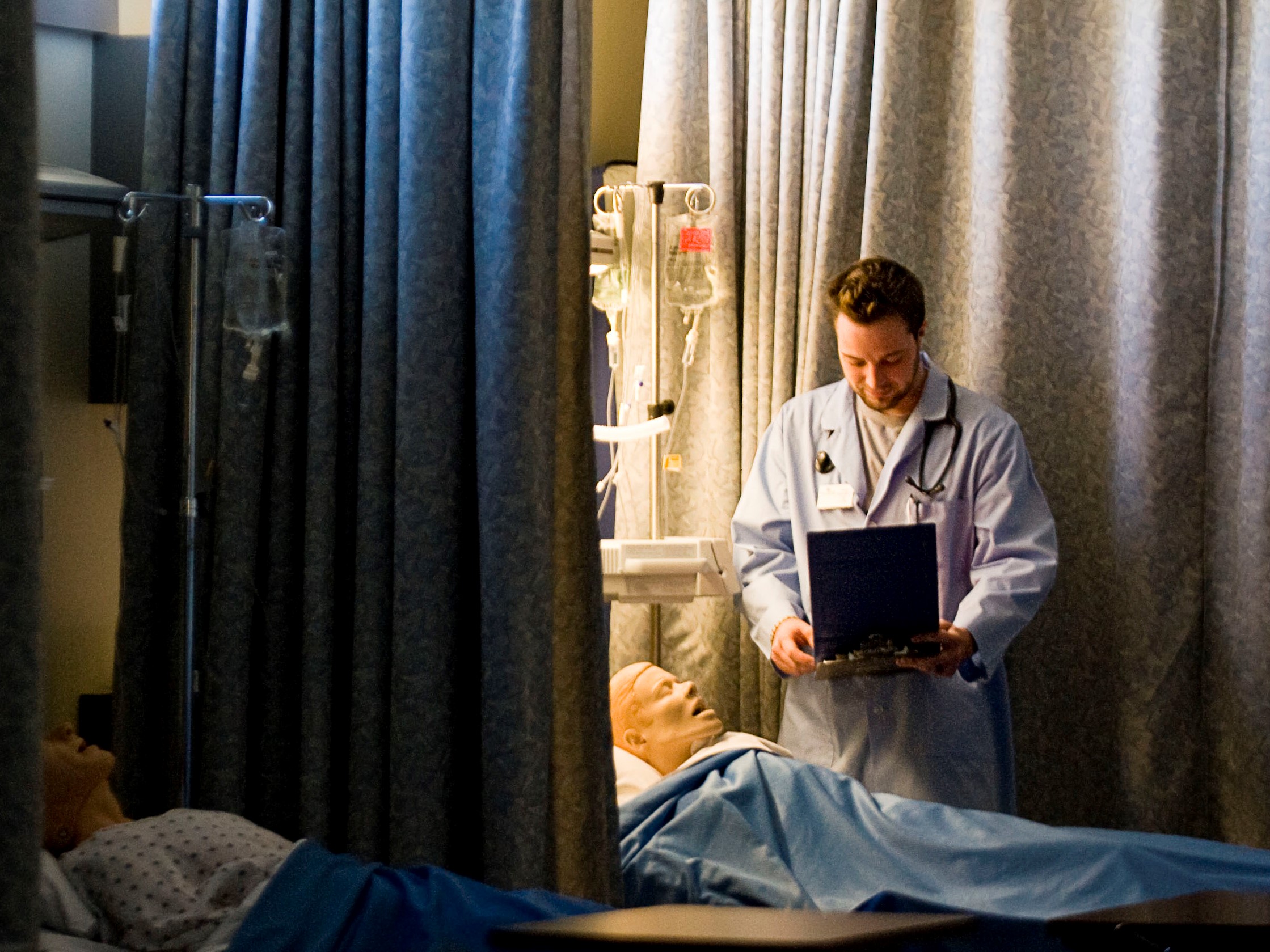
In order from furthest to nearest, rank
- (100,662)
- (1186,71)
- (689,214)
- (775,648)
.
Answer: (689,214) < (1186,71) < (775,648) < (100,662)

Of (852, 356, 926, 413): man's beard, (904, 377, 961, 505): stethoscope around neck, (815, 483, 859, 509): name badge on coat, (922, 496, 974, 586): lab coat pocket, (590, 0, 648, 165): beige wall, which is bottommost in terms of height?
(922, 496, 974, 586): lab coat pocket

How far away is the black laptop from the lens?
2.88m

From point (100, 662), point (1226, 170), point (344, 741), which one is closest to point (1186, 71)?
point (1226, 170)

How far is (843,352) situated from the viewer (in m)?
3.40

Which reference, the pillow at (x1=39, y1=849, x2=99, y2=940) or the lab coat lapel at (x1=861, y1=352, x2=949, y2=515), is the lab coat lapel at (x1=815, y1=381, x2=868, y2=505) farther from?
the pillow at (x1=39, y1=849, x2=99, y2=940)

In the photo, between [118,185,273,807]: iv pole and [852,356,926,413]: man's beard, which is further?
[852,356,926,413]: man's beard

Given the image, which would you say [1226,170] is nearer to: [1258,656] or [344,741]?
[1258,656]

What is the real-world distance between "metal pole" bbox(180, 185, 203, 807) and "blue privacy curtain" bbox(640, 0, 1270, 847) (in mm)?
2024

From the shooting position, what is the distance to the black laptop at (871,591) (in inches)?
114

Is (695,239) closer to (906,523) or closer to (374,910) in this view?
(906,523)

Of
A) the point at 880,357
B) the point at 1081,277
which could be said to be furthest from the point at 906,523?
the point at 1081,277

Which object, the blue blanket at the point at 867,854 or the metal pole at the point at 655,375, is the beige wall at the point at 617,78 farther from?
the blue blanket at the point at 867,854

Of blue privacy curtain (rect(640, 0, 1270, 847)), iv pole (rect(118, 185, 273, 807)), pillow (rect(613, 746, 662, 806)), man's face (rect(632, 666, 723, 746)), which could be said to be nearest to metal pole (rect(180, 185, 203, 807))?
iv pole (rect(118, 185, 273, 807))

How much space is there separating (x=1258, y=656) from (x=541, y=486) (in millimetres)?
2093
